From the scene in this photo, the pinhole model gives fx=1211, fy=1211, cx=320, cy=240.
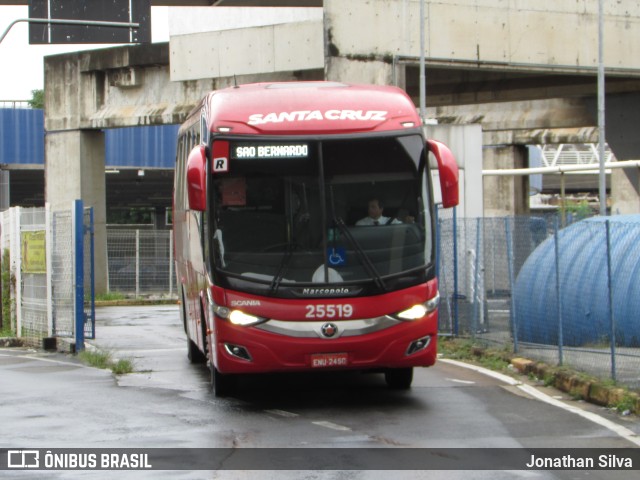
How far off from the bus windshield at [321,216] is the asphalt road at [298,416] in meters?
1.35

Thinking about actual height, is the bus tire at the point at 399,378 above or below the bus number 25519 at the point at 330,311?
below

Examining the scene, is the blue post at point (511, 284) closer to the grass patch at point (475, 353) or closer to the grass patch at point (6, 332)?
the grass patch at point (475, 353)

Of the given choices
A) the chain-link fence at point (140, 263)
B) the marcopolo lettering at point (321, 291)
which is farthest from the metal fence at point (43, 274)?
the chain-link fence at point (140, 263)

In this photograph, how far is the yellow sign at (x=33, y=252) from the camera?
66.9 ft

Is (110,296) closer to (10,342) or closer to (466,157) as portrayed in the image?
(10,342)

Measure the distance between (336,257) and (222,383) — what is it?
2047 millimetres

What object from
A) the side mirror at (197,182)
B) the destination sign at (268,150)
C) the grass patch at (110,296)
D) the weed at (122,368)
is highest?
the destination sign at (268,150)

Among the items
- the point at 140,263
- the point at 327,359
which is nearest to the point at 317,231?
the point at 327,359

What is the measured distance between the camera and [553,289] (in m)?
17.2

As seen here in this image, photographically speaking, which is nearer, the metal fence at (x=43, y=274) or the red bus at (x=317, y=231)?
the red bus at (x=317, y=231)

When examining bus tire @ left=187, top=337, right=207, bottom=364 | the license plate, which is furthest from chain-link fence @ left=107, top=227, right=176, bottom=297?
the license plate

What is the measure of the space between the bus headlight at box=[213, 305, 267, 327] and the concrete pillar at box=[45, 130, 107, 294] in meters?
24.7

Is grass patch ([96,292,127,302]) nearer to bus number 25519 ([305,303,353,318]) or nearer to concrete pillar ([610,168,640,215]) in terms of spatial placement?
concrete pillar ([610,168,640,215])

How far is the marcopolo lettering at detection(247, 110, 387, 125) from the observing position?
12336mm
